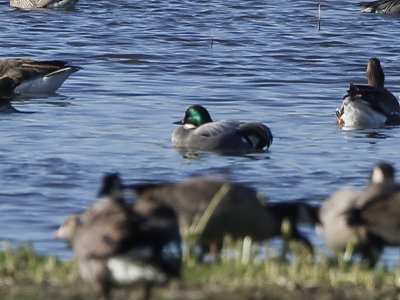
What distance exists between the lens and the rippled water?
13977mm

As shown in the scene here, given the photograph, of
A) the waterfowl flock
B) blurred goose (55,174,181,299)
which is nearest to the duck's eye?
the waterfowl flock

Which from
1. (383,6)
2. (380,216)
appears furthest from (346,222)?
(383,6)

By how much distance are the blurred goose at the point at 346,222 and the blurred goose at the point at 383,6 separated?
2366 cm

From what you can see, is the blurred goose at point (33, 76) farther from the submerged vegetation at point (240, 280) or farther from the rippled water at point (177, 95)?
the submerged vegetation at point (240, 280)

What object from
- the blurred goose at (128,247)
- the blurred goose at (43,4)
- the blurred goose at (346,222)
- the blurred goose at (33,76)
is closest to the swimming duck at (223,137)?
the blurred goose at (33,76)

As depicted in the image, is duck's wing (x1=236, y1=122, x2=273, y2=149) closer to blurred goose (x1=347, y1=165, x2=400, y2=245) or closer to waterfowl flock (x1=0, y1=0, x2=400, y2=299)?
waterfowl flock (x1=0, y1=0, x2=400, y2=299)

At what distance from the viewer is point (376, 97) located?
18500 mm

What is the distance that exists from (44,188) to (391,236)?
6.49m

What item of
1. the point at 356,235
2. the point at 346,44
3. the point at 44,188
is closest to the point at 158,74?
the point at 346,44

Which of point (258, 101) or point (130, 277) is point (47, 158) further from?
point (130, 277)

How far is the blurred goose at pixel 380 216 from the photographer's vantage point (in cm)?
746

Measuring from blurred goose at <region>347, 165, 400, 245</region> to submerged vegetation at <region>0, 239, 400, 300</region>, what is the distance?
21 centimetres

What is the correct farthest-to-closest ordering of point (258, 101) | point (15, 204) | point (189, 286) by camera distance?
point (258, 101)
point (15, 204)
point (189, 286)

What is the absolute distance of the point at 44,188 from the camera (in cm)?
1350
